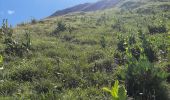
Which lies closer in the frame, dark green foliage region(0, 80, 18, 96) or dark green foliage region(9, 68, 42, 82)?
dark green foliage region(0, 80, 18, 96)

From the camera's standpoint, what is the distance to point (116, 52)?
46.3 ft

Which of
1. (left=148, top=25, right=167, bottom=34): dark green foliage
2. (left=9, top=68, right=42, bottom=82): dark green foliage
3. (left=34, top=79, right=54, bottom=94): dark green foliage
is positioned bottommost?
(left=34, top=79, right=54, bottom=94): dark green foliage

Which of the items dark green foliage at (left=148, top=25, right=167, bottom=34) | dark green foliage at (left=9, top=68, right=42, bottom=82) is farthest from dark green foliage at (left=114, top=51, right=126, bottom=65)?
dark green foliage at (left=148, top=25, right=167, bottom=34)

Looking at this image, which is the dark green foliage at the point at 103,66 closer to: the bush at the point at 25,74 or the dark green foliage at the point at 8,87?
the bush at the point at 25,74

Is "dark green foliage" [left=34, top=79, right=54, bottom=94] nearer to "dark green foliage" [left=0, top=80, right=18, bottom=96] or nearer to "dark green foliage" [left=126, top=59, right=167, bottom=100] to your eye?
"dark green foliage" [left=0, top=80, right=18, bottom=96]

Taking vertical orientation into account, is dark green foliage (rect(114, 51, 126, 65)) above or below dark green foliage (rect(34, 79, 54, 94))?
above

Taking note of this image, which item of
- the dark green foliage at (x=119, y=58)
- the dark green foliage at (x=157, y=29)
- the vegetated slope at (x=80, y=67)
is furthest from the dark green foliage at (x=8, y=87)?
the dark green foliage at (x=157, y=29)

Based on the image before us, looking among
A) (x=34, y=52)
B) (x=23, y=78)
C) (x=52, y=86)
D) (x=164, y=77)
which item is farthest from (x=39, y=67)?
(x=164, y=77)

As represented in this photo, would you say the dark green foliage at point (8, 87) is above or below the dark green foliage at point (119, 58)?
below

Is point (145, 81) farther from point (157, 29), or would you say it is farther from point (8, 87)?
point (157, 29)

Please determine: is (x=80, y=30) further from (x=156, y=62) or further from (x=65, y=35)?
(x=156, y=62)

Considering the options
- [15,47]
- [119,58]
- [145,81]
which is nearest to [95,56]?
[119,58]

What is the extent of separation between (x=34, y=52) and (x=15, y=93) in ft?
16.2

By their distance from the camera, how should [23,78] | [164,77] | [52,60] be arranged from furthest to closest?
1. [52,60]
2. [23,78]
3. [164,77]
